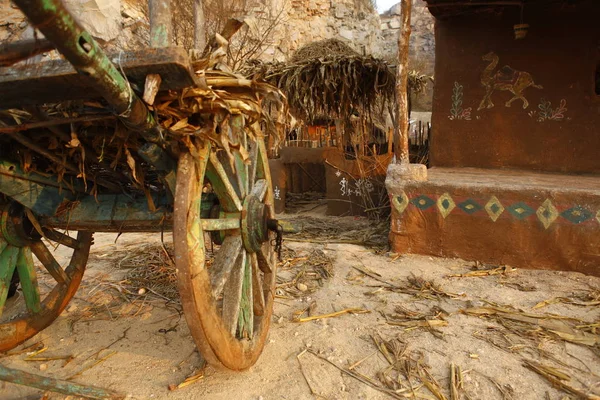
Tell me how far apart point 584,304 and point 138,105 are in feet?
11.5

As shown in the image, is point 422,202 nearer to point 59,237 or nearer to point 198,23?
point 59,237

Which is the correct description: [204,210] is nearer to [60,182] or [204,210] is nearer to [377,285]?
[60,182]

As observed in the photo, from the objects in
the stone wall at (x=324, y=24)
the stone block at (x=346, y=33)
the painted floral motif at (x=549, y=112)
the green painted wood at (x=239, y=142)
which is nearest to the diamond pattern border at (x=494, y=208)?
the painted floral motif at (x=549, y=112)

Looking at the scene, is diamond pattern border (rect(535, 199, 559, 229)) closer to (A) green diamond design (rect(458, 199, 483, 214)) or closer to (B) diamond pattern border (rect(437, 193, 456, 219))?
(A) green diamond design (rect(458, 199, 483, 214))

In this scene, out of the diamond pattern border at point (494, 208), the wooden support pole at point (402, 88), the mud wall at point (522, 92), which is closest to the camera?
the diamond pattern border at point (494, 208)

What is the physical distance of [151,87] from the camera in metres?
1.15

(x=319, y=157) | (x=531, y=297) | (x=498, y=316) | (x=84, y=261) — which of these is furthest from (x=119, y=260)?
(x=319, y=157)

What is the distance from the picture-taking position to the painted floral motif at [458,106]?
17.9 ft

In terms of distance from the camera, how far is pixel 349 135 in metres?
7.62

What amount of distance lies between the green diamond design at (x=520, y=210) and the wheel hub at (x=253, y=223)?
288 centimetres

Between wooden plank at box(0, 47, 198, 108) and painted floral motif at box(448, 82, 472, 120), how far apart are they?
5041 mm

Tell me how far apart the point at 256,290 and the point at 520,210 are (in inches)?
116

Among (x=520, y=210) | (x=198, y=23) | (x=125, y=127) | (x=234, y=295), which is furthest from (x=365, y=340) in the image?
(x=198, y=23)

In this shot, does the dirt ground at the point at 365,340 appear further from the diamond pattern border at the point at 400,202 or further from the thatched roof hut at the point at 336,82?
the thatched roof hut at the point at 336,82
